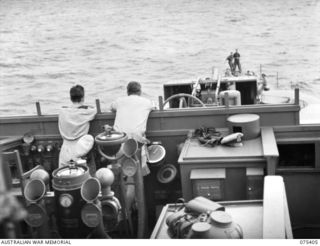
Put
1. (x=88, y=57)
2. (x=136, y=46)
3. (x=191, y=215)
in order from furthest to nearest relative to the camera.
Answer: (x=136, y=46) < (x=88, y=57) < (x=191, y=215)

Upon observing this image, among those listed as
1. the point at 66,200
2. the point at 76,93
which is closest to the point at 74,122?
the point at 76,93

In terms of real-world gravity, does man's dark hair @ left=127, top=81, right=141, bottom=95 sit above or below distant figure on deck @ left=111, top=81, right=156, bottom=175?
above

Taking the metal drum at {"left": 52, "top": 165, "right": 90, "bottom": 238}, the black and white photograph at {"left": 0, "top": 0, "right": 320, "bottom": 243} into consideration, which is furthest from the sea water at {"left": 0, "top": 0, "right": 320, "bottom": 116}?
the metal drum at {"left": 52, "top": 165, "right": 90, "bottom": 238}

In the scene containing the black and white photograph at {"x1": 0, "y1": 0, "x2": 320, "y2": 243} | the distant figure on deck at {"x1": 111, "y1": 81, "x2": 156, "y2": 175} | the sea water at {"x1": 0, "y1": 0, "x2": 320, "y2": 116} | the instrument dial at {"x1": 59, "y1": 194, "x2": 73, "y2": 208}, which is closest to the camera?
the black and white photograph at {"x1": 0, "y1": 0, "x2": 320, "y2": 243}

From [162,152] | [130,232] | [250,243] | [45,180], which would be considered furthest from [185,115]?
[250,243]

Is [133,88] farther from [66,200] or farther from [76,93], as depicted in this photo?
[66,200]

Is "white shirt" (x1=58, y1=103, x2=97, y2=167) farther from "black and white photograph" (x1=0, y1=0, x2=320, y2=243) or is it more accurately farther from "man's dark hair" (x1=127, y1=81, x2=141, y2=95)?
"man's dark hair" (x1=127, y1=81, x2=141, y2=95)

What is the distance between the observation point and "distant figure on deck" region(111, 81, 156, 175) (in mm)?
4215

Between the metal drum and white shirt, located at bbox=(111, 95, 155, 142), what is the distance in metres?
1.23

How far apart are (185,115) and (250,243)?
246cm

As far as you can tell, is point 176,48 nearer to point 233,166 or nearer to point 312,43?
point 312,43

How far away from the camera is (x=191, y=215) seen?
264 centimetres

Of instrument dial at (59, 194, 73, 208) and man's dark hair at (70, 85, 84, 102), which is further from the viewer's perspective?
man's dark hair at (70, 85, 84, 102)

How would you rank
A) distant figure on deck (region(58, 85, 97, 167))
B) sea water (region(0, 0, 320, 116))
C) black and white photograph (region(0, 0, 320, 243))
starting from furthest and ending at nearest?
sea water (region(0, 0, 320, 116)), distant figure on deck (region(58, 85, 97, 167)), black and white photograph (region(0, 0, 320, 243))
